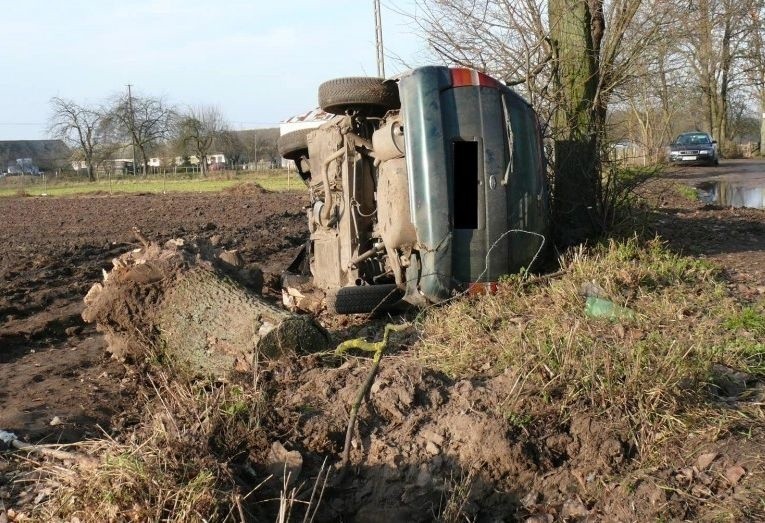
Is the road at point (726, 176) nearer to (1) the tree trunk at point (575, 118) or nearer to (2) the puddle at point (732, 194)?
(2) the puddle at point (732, 194)

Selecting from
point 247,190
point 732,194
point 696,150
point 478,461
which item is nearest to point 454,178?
point 478,461

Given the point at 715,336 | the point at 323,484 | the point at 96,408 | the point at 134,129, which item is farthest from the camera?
the point at 134,129

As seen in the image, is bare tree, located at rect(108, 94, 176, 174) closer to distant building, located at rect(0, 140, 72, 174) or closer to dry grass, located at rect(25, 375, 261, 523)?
distant building, located at rect(0, 140, 72, 174)

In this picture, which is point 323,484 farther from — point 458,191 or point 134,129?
point 134,129

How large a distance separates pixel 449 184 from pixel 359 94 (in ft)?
4.26

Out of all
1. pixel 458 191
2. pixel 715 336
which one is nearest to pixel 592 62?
pixel 458 191

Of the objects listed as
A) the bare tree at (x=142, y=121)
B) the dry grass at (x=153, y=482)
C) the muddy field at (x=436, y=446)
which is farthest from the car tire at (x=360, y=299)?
the bare tree at (x=142, y=121)

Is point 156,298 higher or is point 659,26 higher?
point 659,26

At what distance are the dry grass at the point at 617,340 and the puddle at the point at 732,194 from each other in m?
9.46

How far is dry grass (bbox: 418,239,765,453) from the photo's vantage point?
→ 3.57 m

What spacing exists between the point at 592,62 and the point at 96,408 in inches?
256

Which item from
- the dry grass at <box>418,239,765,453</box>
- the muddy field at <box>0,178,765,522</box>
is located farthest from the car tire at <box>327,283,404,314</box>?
the muddy field at <box>0,178,765,522</box>

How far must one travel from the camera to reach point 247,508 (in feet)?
10.2

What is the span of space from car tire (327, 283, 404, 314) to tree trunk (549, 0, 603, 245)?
2.17 metres
